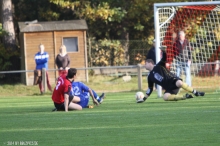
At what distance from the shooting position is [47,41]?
31.7 meters

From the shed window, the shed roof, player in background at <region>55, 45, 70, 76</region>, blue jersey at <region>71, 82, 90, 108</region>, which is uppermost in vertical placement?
the shed roof

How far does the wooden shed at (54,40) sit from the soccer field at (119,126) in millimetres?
15448

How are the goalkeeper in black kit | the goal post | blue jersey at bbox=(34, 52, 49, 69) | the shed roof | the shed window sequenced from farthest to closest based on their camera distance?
the shed window, the shed roof, blue jersey at bbox=(34, 52, 49, 69), the goal post, the goalkeeper in black kit

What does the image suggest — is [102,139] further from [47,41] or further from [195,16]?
[47,41]

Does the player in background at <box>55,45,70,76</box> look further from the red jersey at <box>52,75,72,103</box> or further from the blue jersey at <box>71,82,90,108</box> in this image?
the red jersey at <box>52,75,72,103</box>

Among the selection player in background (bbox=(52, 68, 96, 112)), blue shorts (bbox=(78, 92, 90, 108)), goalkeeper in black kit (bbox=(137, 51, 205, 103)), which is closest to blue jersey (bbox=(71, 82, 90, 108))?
blue shorts (bbox=(78, 92, 90, 108))

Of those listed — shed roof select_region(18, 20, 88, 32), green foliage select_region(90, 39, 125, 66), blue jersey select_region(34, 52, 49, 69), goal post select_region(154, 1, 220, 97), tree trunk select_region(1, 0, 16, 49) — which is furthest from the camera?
green foliage select_region(90, 39, 125, 66)

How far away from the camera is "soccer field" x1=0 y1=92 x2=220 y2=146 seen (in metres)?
9.62

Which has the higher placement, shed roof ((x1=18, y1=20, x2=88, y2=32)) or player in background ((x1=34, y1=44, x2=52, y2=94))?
shed roof ((x1=18, y1=20, x2=88, y2=32))

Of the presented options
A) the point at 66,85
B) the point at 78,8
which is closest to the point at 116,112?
the point at 66,85

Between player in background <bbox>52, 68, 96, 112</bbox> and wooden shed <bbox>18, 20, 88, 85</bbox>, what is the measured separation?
50.2 ft

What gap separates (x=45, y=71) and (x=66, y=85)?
1157 centimetres

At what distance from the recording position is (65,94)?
15.3 m

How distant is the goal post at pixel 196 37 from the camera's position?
23317mm
